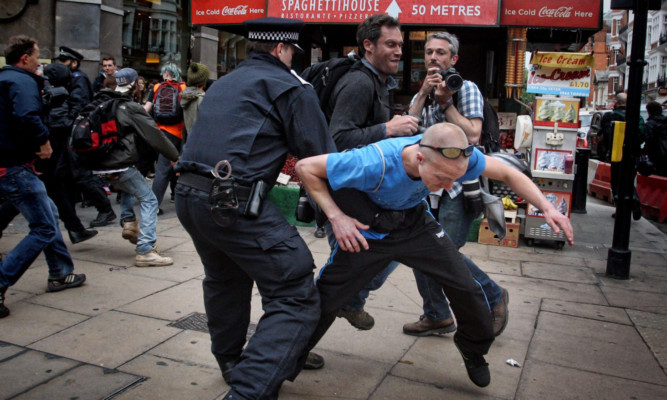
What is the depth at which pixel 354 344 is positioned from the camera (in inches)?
153

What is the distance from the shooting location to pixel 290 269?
257 centimetres

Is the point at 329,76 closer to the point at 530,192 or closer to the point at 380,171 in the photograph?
the point at 380,171

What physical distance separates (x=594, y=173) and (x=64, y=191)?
1150 cm

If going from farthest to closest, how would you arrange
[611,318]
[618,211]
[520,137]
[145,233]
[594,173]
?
[594,173] → [520,137] → [618,211] → [145,233] → [611,318]

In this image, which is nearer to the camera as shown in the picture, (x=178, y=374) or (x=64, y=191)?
(x=178, y=374)

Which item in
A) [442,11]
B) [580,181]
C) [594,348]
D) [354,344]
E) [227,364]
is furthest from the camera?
[580,181]

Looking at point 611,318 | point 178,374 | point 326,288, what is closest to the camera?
point 326,288

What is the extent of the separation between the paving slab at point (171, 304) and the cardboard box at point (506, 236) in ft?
11.9

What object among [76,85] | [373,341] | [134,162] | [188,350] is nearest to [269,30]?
[188,350]

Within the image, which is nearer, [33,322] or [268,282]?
[268,282]

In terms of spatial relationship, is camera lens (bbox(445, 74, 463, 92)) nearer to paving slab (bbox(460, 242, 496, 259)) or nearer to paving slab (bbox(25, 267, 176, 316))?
paving slab (bbox(25, 267, 176, 316))

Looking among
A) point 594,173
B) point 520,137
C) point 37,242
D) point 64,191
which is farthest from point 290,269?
point 594,173

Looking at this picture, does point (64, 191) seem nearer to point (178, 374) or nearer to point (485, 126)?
point (178, 374)

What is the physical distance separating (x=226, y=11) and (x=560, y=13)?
17.1 ft
